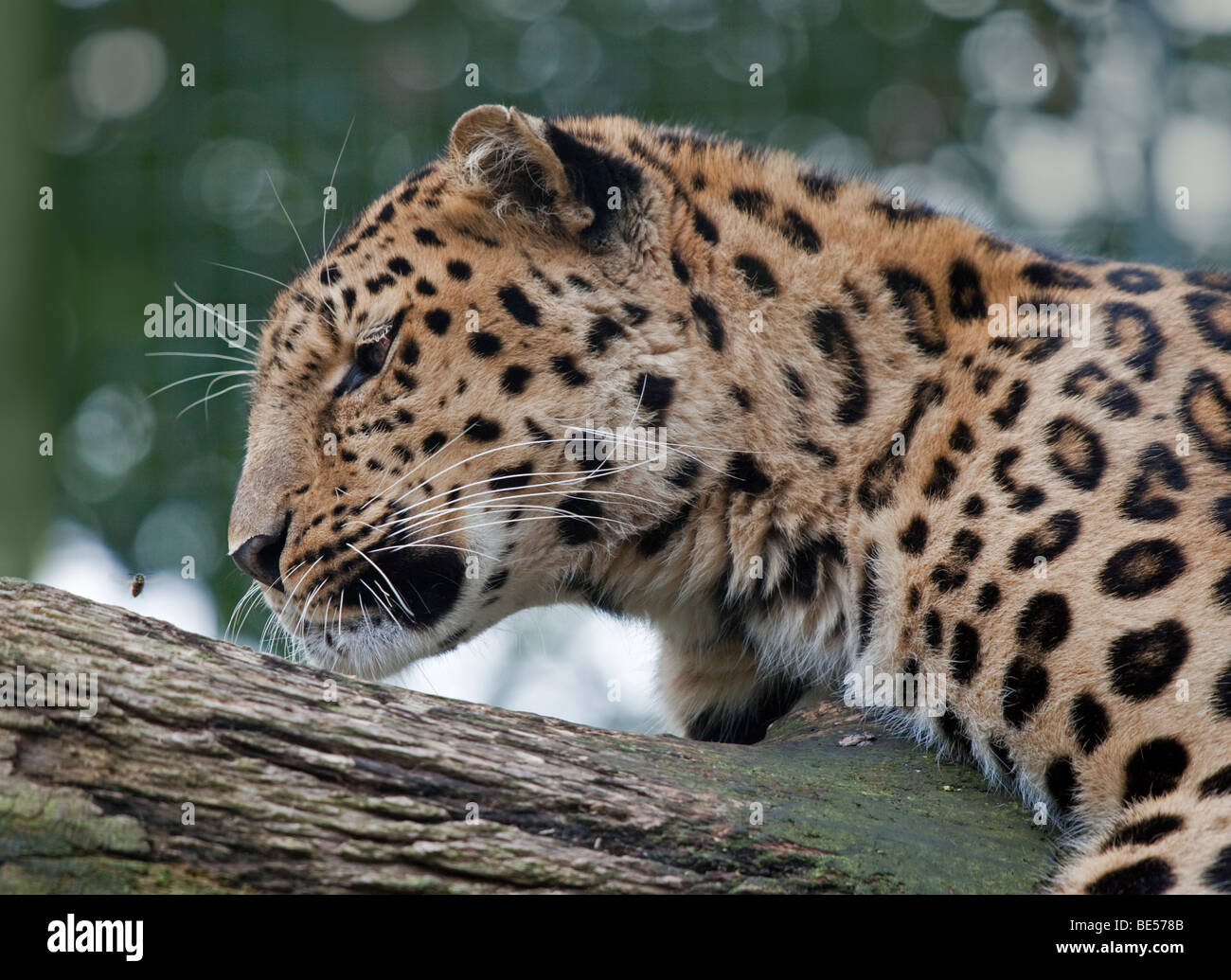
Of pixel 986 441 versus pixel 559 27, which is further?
pixel 559 27

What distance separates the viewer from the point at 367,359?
16.6 ft

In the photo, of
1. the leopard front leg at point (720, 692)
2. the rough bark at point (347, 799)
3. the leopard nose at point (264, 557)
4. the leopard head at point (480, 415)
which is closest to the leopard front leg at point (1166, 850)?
the rough bark at point (347, 799)

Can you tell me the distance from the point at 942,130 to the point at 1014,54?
3.98ft

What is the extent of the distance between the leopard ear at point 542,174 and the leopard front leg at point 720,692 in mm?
1917

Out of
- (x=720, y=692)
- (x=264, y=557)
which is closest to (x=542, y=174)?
(x=264, y=557)

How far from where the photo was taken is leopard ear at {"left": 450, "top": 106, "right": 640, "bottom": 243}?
4953 millimetres

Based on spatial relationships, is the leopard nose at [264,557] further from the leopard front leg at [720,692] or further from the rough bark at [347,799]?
the leopard front leg at [720,692]

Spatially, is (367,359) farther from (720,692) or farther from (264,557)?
(720,692)

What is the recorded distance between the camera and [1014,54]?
14.4 m

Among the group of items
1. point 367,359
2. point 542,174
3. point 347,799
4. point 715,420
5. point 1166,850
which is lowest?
point 1166,850

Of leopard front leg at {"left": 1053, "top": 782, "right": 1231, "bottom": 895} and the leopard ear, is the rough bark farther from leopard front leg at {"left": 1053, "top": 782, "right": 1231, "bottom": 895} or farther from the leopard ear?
the leopard ear

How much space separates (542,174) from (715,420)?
1261 millimetres

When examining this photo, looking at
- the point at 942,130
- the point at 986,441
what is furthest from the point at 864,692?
the point at 942,130
